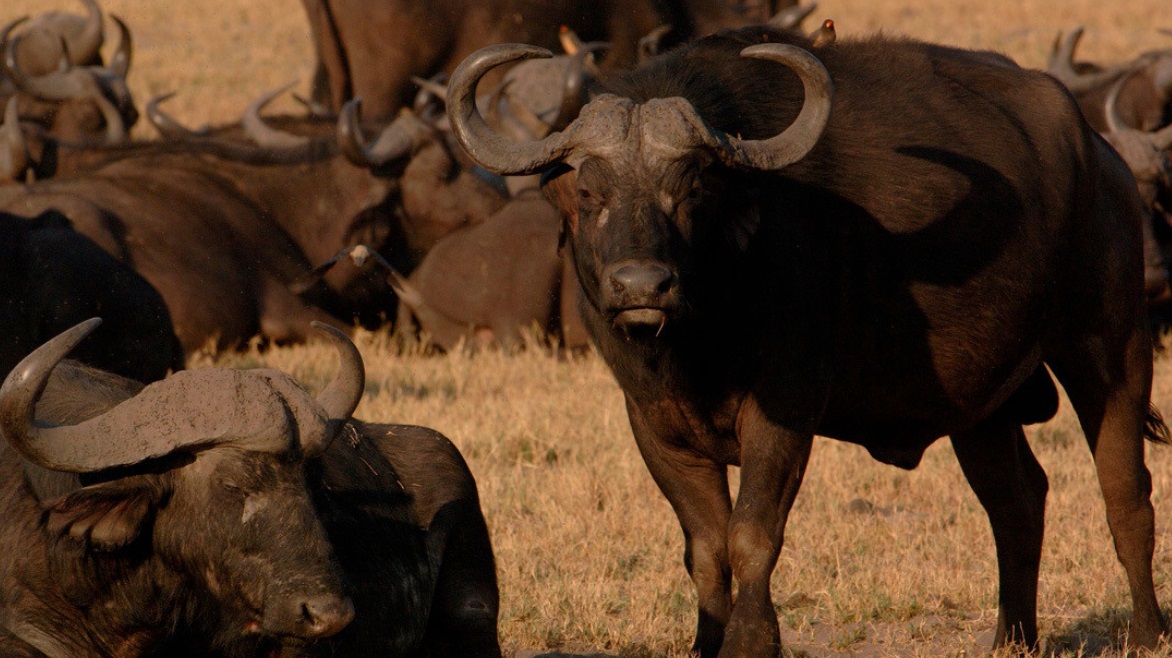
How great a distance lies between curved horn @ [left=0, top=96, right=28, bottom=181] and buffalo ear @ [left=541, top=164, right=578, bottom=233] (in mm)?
8710

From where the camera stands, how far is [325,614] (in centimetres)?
409

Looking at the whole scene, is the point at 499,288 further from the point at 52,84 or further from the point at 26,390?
the point at 26,390

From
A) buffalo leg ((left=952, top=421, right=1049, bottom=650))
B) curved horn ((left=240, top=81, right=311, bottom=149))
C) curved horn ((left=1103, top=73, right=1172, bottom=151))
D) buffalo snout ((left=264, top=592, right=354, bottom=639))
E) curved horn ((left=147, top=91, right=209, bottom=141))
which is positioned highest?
buffalo snout ((left=264, top=592, right=354, bottom=639))

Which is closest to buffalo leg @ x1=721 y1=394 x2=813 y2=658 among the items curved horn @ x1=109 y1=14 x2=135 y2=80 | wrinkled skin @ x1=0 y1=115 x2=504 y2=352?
wrinkled skin @ x1=0 y1=115 x2=504 y2=352

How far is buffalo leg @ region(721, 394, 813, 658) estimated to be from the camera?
4.71 metres

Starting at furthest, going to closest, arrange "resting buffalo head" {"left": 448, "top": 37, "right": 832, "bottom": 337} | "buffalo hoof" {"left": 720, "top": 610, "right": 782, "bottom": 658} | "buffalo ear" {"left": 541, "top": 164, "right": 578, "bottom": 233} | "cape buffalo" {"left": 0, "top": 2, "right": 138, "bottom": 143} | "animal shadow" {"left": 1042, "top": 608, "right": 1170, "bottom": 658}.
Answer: "cape buffalo" {"left": 0, "top": 2, "right": 138, "bottom": 143} < "animal shadow" {"left": 1042, "top": 608, "right": 1170, "bottom": 658} < "buffalo ear" {"left": 541, "top": 164, "right": 578, "bottom": 233} < "buffalo hoof" {"left": 720, "top": 610, "right": 782, "bottom": 658} < "resting buffalo head" {"left": 448, "top": 37, "right": 832, "bottom": 337}

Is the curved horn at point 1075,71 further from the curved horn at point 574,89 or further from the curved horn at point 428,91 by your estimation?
the curved horn at point 428,91

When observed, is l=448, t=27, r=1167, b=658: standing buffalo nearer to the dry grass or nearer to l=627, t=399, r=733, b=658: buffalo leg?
l=627, t=399, r=733, b=658: buffalo leg

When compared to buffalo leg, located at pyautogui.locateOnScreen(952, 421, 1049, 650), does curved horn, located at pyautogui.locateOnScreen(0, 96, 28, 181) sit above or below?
below

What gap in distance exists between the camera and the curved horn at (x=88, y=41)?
18078mm

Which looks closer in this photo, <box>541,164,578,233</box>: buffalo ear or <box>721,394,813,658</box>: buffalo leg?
<box>721,394,813,658</box>: buffalo leg

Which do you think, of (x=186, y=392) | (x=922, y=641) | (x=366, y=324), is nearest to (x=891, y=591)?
(x=922, y=641)

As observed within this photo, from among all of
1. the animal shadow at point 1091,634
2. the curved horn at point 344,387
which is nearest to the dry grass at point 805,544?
the animal shadow at point 1091,634

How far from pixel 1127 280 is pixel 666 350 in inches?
78.7
